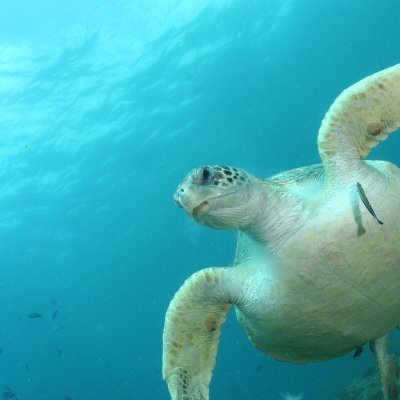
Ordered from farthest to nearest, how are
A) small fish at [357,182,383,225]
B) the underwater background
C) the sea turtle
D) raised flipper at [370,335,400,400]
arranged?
1. the underwater background
2. raised flipper at [370,335,400,400]
3. the sea turtle
4. small fish at [357,182,383,225]

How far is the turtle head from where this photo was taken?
2574mm

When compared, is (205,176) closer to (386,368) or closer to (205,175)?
(205,175)

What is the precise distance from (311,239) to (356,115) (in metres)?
0.99

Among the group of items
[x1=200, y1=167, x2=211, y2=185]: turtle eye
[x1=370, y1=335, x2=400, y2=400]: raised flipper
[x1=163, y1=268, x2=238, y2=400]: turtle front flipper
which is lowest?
[x1=370, y1=335, x2=400, y2=400]: raised flipper

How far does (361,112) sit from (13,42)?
19.7 meters

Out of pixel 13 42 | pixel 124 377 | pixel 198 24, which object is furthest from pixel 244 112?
pixel 124 377

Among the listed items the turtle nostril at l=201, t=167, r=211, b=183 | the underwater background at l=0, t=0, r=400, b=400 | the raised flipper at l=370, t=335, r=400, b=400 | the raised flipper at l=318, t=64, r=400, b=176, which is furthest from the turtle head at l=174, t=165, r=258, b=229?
the underwater background at l=0, t=0, r=400, b=400

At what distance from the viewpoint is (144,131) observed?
27.1 meters

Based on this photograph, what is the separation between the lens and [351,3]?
32094 mm

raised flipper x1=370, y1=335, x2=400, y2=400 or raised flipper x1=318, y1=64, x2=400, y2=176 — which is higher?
raised flipper x1=318, y1=64, x2=400, y2=176

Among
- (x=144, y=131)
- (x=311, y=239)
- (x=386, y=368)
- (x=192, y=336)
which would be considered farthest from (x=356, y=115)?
(x=144, y=131)

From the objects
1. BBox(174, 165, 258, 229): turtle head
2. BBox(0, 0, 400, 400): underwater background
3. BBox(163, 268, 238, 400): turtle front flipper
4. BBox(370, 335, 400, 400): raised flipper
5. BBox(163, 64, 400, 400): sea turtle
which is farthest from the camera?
BBox(0, 0, 400, 400): underwater background

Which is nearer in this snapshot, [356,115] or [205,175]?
[205,175]

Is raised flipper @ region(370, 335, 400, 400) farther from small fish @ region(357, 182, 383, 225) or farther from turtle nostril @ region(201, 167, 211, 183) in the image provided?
turtle nostril @ region(201, 167, 211, 183)
